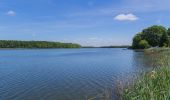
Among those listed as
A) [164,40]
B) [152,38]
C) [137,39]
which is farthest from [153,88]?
[137,39]

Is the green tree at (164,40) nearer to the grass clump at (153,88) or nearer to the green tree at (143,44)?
the green tree at (143,44)

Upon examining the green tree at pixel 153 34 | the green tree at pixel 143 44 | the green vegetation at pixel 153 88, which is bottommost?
the green vegetation at pixel 153 88

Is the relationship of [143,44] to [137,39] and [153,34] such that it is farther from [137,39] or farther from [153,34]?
[137,39]

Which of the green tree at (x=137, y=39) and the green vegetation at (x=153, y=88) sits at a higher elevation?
the green tree at (x=137, y=39)

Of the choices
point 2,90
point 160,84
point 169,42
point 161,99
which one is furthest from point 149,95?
point 169,42

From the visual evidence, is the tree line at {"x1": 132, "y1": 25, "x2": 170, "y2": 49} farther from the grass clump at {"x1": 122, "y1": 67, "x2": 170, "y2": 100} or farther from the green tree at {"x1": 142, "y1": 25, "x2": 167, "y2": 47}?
the grass clump at {"x1": 122, "y1": 67, "x2": 170, "y2": 100}

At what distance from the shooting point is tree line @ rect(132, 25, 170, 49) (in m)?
88.7

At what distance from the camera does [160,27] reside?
100312 mm

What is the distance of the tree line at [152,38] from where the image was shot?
88744 millimetres

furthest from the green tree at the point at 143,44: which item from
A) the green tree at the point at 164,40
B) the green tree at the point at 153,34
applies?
the green tree at the point at 164,40

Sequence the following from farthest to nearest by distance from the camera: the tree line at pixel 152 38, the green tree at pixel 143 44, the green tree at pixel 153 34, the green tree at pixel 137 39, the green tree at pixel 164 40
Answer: the green tree at pixel 137 39 < the green tree at pixel 153 34 < the green tree at pixel 143 44 < the tree line at pixel 152 38 < the green tree at pixel 164 40

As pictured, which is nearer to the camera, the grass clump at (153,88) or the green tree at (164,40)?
the grass clump at (153,88)

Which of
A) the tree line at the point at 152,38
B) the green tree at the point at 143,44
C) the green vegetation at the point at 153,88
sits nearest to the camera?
the green vegetation at the point at 153,88

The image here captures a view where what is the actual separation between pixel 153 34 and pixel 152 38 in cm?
142
